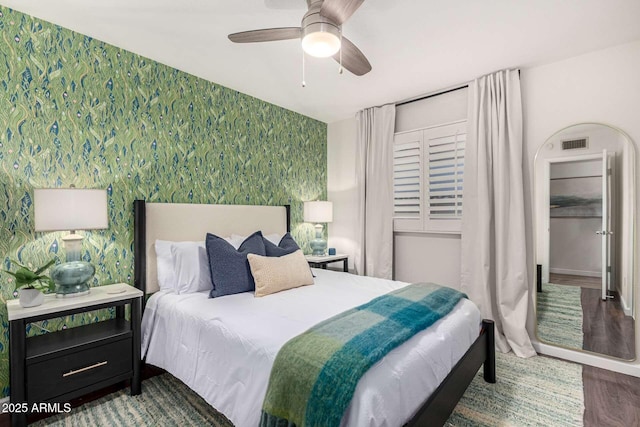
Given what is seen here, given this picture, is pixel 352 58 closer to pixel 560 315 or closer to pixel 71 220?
pixel 71 220

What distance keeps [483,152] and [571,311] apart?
5.42ft

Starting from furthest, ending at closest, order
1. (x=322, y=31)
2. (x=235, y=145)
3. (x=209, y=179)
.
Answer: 1. (x=235, y=145)
2. (x=209, y=179)
3. (x=322, y=31)

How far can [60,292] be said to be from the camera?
212 centimetres

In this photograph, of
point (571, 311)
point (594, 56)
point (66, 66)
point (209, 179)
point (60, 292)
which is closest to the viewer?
point (60, 292)

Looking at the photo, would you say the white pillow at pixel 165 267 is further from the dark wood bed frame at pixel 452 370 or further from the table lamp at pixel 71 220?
the table lamp at pixel 71 220

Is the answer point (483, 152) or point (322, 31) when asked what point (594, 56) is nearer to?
point (483, 152)

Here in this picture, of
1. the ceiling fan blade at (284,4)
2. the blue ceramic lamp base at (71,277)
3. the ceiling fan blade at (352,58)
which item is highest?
the ceiling fan blade at (284,4)

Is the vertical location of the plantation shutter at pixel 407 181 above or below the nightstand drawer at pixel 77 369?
above

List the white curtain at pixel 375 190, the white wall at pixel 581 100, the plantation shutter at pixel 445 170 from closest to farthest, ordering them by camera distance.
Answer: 1. the white wall at pixel 581 100
2. the plantation shutter at pixel 445 170
3. the white curtain at pixel 375 190

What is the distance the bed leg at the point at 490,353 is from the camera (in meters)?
2.35

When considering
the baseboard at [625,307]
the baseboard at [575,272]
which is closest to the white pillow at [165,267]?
the baseboard at [575,272]

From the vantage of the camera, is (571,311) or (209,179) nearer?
(571,311)

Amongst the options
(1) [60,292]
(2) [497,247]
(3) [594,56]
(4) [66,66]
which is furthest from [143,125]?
(3) [594,56]

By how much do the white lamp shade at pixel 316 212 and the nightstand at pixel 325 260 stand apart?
0.47 metres
